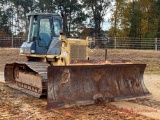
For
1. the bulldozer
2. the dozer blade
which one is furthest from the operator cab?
the dozer blade

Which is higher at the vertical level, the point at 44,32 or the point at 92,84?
the point at 44,32

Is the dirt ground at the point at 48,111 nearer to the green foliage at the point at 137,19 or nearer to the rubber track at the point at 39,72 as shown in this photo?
the rubber track at the point at 39,72

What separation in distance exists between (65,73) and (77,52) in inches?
62.5

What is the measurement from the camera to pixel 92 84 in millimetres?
7871

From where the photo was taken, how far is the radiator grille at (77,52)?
8914 mm

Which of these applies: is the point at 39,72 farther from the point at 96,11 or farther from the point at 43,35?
the point at 96,11

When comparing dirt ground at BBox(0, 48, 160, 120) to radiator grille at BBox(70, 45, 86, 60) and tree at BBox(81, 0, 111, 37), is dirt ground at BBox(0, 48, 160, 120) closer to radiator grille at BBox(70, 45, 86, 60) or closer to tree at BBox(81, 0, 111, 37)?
radiator grille at BBox(70, 45, 86, 60)

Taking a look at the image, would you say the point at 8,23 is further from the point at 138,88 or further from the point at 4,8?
the point at 138,88

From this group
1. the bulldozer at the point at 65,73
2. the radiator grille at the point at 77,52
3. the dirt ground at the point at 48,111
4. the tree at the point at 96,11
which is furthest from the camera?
the tree at the point at 96,11

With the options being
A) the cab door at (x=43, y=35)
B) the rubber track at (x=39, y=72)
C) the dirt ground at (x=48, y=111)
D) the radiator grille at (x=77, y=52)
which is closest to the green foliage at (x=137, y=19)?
the dirt ground at (x=48, y=111)

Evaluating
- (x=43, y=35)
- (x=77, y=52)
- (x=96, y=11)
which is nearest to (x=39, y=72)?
(x=77, y=52)

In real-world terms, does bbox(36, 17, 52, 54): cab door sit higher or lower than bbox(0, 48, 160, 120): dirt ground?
higher

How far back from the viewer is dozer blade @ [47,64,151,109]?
7.32 meters

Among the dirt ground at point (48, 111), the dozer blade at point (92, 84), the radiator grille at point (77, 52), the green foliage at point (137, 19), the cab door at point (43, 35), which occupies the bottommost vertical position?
the dirt ground at point (48, 111)
